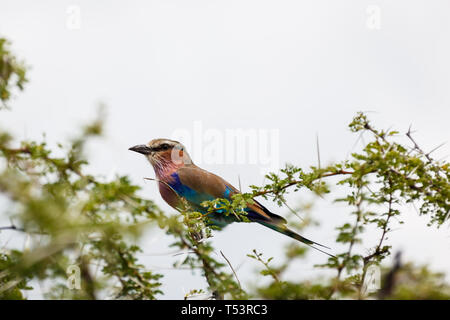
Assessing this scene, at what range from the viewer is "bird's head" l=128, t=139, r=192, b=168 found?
3420 millimetres

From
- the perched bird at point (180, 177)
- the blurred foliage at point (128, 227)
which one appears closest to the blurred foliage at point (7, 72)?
the blurred foliage at point (128, 227)

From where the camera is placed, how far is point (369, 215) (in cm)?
150

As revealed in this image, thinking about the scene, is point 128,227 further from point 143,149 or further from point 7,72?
point 143,149

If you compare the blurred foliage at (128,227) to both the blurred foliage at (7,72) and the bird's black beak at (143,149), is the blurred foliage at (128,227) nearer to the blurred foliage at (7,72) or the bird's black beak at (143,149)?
the blurred foliage at (7,72)

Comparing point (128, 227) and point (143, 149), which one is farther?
point (143, 149)

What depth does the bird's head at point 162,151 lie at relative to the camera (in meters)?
3.42

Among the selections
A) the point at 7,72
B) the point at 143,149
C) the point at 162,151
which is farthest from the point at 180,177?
the point at 7,72

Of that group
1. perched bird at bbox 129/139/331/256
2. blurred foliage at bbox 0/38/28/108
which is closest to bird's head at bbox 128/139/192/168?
perched bird at bbox 129/139/331/256

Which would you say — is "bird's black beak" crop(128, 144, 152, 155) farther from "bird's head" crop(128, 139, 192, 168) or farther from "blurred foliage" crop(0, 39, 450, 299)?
"blurred foliage" crop(0, 39, 450, 299)

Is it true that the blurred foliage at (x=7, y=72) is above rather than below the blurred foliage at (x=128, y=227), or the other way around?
above

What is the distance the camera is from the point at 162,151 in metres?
3.46

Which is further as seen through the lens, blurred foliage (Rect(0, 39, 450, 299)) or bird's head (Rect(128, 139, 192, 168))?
bird's head (Rect(128, 139, 192, 168))
